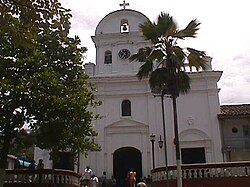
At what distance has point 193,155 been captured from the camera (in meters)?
30.8

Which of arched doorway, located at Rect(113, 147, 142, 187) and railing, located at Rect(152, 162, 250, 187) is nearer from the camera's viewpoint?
railing, located at Rect(152, 162, 250, 187)

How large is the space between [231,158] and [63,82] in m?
16.8

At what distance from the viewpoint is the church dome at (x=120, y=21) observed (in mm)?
33812

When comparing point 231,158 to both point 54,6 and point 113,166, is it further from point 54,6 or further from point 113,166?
point 54,6

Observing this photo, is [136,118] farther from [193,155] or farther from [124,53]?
[124,53]

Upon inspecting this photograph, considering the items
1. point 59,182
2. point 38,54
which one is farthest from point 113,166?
point 38,54

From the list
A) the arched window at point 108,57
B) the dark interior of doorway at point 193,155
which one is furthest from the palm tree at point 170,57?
the arched window at point 108,57

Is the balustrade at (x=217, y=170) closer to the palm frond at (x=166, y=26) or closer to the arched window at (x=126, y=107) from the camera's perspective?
the palm frond at (x=166, y=26)

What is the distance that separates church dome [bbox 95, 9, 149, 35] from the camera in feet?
111

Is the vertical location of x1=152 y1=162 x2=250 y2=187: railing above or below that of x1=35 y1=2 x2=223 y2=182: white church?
below

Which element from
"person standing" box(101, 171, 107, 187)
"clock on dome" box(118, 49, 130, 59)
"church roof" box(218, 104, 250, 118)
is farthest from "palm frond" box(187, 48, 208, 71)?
"clock on dome" box(118, 49, 130, 59)

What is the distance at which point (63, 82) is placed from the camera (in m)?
18.2

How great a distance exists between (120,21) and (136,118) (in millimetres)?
8776

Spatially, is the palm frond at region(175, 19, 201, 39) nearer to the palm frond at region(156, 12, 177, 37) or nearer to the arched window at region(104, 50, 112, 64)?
the palm frond at region(156, 12, 177, 37)
